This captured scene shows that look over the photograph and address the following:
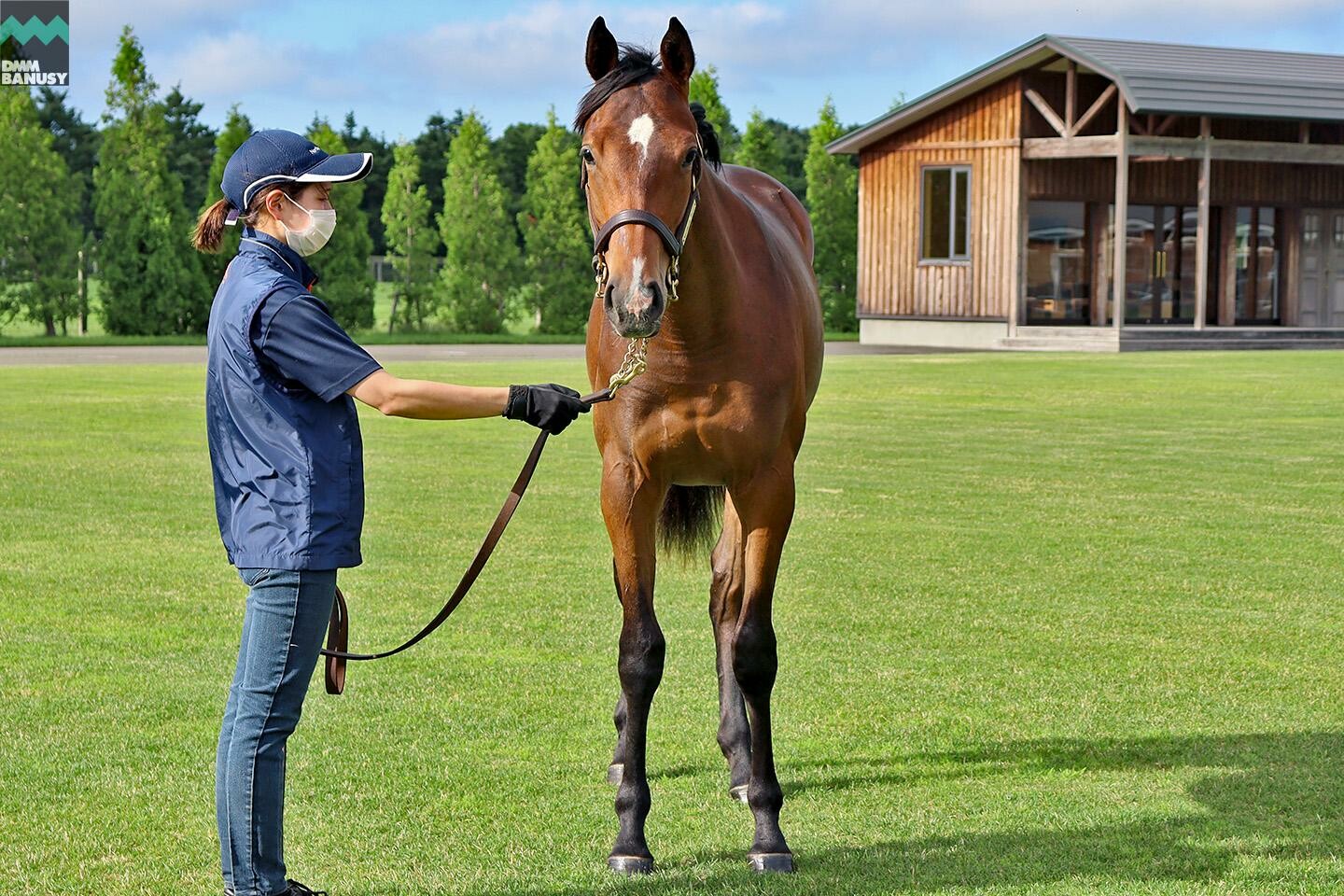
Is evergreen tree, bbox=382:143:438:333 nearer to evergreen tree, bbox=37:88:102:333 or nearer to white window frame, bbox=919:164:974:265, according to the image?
white window frame, bbox=919:164:974:265

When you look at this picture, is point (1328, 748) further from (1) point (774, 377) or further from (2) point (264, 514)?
(2) point (264, 514)

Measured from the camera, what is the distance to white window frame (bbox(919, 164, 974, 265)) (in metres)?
35.7

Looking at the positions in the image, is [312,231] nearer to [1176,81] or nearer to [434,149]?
[1176,81]

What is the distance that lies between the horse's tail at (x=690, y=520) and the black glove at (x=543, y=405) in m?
2.26

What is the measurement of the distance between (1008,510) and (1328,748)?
5871 mm

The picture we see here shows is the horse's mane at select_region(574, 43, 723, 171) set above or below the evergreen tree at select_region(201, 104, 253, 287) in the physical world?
below

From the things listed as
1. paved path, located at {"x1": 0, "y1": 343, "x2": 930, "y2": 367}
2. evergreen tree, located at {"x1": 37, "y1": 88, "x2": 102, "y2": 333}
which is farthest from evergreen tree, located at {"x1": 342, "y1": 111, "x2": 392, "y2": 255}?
paved path, located at {"x1": 0, "y1": 343, "x2": 930, "y2": 367}

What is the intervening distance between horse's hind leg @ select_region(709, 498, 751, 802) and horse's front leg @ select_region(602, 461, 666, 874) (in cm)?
37

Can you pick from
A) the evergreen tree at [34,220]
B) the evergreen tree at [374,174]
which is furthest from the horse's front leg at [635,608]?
the evergreen tree at [374,174]

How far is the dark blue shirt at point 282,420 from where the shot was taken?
3.88 meters

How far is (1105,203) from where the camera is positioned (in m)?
36.1

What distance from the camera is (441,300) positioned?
40469 millimetres

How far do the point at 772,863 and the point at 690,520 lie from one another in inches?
82.9

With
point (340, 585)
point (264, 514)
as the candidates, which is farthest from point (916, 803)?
point (340, 585)
